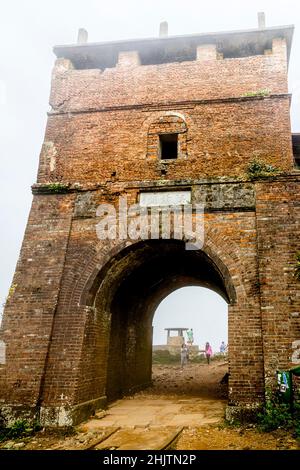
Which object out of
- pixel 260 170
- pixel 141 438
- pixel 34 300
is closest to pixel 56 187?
pixel 34 300

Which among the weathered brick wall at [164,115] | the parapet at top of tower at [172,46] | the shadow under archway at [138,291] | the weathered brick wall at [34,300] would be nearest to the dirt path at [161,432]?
the weathered brick wall at [34,300]

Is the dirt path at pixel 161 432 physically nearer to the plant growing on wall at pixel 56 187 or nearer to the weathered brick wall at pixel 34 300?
the weathered brick wall at pixel 34 300

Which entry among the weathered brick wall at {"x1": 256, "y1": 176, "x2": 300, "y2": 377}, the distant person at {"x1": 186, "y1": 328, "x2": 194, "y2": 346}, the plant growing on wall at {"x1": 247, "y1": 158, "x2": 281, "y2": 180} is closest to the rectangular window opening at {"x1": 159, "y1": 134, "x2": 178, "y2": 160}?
the plant growing on wall at {"x1": 247, "y1": 158, "x2": 281, "y2": 180}

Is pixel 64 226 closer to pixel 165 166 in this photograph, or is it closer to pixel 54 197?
pixel 54 197

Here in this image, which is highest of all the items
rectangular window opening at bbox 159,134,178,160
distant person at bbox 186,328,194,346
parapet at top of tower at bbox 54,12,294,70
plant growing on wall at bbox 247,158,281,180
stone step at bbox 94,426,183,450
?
parapet at top of tower at bbox 54,12,294,70

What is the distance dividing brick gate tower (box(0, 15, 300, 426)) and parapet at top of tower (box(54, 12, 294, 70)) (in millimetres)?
30

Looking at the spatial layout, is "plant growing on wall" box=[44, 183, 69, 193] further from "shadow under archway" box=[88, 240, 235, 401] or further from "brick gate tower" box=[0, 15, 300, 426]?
"shadow under archway" box=[88, 240, 235, 401]

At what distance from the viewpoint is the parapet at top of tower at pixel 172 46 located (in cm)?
1009

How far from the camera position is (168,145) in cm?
1046

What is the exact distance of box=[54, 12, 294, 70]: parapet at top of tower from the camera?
1009 centimetres

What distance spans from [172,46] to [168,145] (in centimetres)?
289

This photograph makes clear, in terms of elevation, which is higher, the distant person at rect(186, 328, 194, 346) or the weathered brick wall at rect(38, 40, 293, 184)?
the weathered brick wall at rect(38, 40, 293, 184)

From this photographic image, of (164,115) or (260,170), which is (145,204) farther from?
(260,170)

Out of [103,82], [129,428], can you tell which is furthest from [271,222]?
[103,82]
